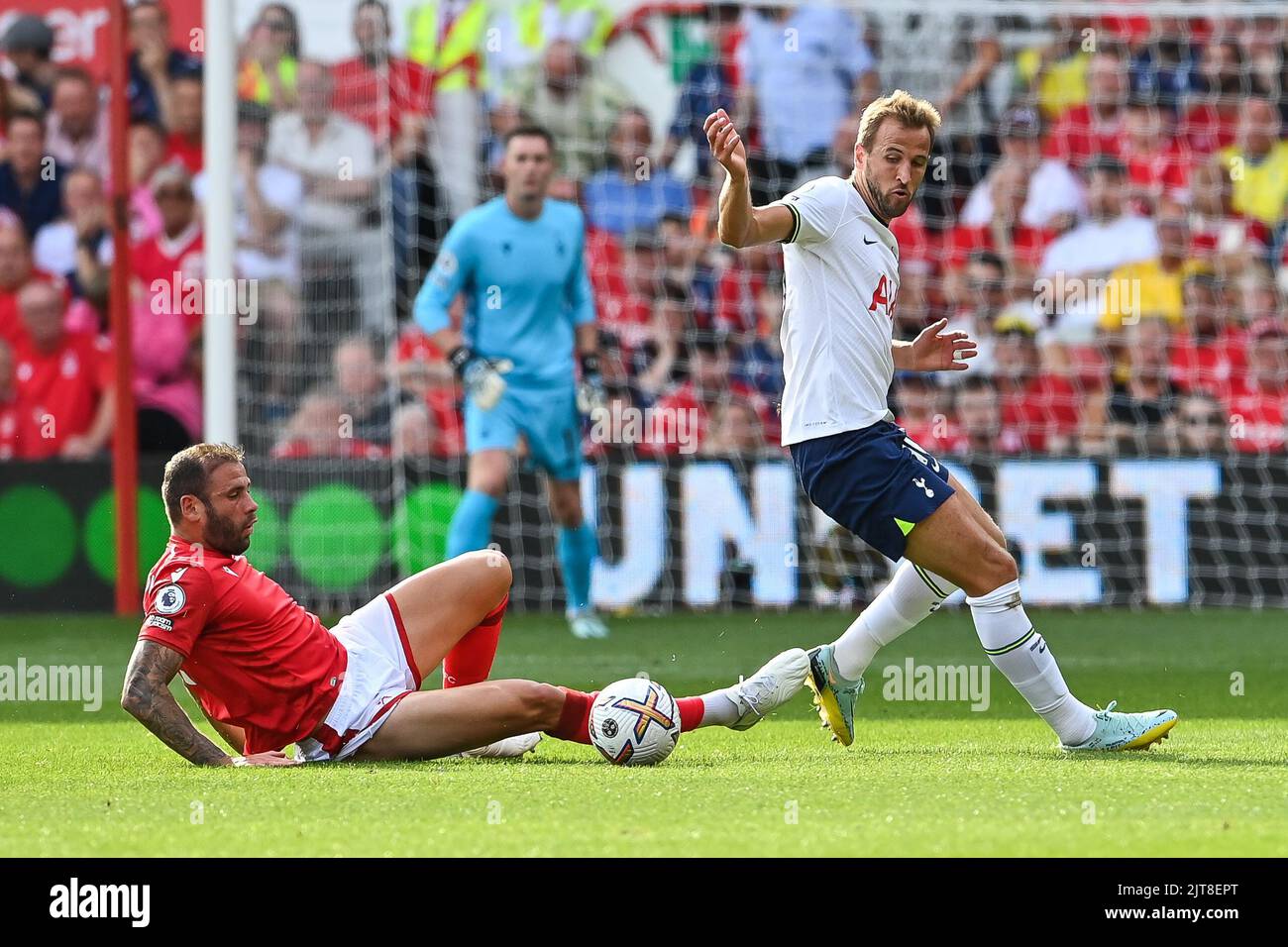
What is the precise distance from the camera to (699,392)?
1280cm

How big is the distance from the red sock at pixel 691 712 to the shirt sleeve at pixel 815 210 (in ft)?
4.70

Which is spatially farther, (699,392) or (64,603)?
(699,392)

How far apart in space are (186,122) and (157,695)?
8631 mm

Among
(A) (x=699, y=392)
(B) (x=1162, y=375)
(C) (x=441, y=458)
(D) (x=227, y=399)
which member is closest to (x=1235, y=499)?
(B) (x=1162, y=375)

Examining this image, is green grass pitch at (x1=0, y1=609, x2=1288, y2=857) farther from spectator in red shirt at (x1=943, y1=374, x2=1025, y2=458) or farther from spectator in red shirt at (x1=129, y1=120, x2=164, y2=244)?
spectator in red shirt at (x1=129, y1=120, x2=164, y2=244)

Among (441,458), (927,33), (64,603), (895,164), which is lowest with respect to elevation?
(64,603)

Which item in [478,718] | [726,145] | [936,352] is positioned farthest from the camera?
[936,352]

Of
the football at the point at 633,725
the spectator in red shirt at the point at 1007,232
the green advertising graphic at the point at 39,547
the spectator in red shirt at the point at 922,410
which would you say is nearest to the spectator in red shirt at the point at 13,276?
the green advertising graphic at the point at 39,547

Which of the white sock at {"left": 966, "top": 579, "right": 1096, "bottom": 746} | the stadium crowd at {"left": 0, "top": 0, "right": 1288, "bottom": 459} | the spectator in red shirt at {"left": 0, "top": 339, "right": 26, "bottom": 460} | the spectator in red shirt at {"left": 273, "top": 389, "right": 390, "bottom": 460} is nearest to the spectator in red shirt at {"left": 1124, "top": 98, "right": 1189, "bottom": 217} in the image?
the stadium crowd at {"left": 0, "top": 0, "right": 1288, "bottom": 459}

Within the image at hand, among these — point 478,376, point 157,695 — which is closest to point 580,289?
point 478,376

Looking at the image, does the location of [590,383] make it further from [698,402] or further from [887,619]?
[887,619]

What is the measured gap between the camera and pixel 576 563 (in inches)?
418

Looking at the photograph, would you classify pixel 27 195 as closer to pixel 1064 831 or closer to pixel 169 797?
pixel 169 797

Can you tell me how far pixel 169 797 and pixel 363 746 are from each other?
0.75 metres
